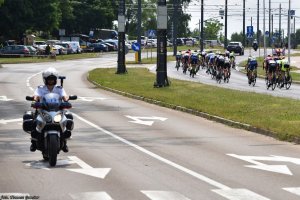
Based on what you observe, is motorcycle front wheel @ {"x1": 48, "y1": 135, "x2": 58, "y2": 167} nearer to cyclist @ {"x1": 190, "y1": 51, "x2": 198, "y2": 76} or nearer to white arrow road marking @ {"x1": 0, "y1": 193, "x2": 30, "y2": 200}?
white arrow road marking @ {"x1": 0, "y1": 193, "x2": 30, "y2": 200}

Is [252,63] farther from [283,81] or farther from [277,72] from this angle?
[283,81]

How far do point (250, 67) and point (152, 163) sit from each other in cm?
2816

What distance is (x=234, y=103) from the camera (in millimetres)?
25938

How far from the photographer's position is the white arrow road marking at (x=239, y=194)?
10.1 m

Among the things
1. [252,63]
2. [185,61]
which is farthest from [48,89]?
[185,61]

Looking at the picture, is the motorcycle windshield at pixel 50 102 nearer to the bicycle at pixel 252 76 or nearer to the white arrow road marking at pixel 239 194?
the white arrow road marking at pixel 239 194

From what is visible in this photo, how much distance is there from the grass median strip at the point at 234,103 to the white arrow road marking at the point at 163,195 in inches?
273

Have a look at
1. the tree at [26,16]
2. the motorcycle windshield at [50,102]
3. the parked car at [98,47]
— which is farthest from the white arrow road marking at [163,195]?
the parked car at [98,47]

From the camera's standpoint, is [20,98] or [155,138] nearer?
[155,138]

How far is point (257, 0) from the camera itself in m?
111

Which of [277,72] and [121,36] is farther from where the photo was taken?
[121,36]

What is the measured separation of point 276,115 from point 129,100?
33.6ft

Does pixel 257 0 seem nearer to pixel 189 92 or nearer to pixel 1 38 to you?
pixel 1 38

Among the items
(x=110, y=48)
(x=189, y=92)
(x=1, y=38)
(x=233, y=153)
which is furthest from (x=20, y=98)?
(x=110, y=48)
